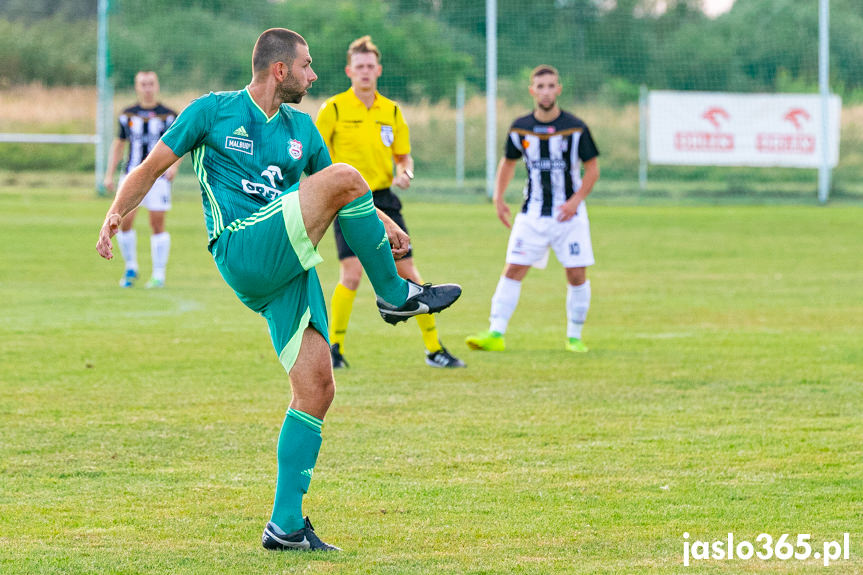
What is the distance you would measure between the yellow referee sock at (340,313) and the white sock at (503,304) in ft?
4.47

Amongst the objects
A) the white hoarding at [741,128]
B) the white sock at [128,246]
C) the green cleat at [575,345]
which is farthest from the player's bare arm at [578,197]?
the white hoarding at [741,128]

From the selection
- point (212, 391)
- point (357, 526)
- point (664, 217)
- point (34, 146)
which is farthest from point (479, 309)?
point (34, 146)

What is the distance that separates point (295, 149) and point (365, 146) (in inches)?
177

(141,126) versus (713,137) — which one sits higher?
(141,126)

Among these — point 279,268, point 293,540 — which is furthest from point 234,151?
point 293,540

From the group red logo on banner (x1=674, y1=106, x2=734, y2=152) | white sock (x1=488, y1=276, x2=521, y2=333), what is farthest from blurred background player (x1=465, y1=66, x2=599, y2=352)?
red logo on banner (x1=674, y1=106, x2=734, y2=152)

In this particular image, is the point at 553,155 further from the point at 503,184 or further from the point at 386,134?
the point at 386,134

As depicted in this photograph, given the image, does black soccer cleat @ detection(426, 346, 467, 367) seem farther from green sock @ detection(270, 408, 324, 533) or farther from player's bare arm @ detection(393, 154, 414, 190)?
green sock @ detection(270, 408, 324, 533)

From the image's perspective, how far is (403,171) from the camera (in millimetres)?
9305

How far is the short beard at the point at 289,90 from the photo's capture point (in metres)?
4.96

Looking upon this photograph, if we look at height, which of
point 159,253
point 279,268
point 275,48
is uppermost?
point 275,48

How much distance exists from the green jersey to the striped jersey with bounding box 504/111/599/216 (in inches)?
221

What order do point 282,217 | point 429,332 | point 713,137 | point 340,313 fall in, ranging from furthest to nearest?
point 713,137 → point 340,313 → point 429,332 → point 282,217

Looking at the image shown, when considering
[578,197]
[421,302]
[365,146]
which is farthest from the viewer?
[578,197]
